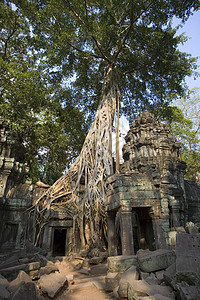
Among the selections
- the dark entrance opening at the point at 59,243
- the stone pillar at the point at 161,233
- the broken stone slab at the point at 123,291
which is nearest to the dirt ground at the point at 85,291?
the broken stone slab at the point at 123,291

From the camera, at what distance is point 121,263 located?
13.4ft

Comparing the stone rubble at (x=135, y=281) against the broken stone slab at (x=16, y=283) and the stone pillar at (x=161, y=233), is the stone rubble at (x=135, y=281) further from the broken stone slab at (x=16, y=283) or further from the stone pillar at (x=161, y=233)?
the stone pillar at (x=161, y=233)

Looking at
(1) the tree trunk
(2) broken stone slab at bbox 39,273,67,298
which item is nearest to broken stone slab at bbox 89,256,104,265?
(1) the tree trunk

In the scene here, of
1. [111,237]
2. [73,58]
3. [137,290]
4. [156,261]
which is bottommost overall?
[137,290]

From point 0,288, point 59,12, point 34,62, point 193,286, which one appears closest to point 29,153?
point 34,62

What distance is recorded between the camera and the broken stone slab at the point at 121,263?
4.05 meters

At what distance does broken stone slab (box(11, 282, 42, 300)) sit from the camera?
2621 mm

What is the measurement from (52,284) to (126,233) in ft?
7.67

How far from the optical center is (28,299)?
2654 millimetres

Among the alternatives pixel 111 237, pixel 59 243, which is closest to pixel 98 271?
pixel 111 237

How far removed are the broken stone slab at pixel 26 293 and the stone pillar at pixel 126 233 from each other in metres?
2.92

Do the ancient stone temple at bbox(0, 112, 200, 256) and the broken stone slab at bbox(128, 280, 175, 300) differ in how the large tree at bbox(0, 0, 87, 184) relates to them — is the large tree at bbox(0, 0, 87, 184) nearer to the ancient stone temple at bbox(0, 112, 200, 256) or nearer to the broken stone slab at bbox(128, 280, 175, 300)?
the ancient stone temple at bbox(0, 112, 200, 256)

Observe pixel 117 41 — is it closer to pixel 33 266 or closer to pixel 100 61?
pixel 100 61

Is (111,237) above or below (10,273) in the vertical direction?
above
